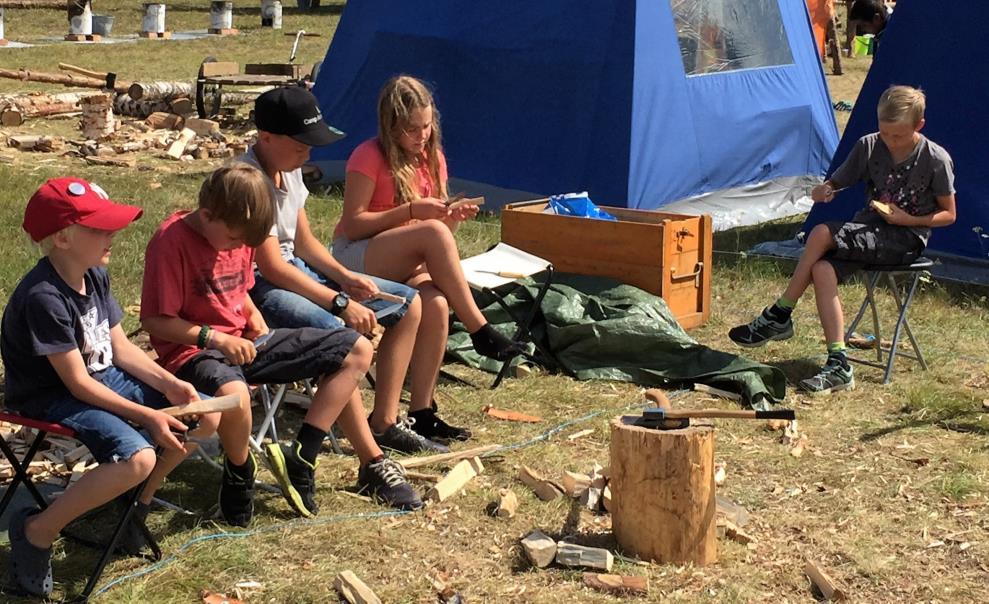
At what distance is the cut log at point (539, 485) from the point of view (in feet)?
15.3

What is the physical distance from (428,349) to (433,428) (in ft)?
1.04

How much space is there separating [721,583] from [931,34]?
204 inches

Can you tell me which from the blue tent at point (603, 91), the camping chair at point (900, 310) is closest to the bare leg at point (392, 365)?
the camping chair at point (900, 310)

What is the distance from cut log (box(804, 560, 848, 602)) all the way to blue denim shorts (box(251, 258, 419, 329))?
1.82 metres

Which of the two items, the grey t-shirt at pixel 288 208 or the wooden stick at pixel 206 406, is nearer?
the wooden stick at pixel 206 406

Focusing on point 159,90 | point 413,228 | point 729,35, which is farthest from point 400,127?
point 159,90

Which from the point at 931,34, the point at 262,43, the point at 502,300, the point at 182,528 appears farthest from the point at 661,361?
the point at 262,43

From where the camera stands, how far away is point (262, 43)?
2269cm

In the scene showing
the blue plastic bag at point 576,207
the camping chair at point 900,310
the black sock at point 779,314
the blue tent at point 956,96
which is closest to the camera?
the camping chair at point 900,310

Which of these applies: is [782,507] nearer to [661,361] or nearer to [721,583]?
[721,583]

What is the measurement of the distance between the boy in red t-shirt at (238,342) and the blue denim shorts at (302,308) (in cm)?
28

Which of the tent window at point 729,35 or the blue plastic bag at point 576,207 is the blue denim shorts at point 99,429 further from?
the tent window at point 729,35

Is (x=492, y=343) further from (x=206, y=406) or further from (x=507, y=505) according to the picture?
(x=206, y=406)

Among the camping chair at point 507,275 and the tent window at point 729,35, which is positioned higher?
the tent window at point 729,35
